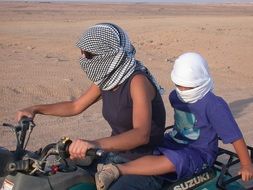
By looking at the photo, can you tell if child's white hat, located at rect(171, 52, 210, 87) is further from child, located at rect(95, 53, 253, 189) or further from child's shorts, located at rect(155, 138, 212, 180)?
child's shorts, located at rect(155, 138, 212, 180)

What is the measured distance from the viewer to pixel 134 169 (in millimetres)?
3330

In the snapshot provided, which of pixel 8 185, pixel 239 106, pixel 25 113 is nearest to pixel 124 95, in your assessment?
pixel 25 113

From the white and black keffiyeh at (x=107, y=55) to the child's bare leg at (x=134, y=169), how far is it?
545 millimetres

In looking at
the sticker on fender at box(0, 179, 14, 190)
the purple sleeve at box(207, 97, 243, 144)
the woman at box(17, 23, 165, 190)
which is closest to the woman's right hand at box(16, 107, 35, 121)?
the woman at box(17, 23, 165, 190)

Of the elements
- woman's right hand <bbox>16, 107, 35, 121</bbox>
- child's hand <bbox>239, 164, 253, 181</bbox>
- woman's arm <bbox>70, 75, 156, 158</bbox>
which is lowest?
child's hand <bbox>239, 164, 253, 181</bbox>

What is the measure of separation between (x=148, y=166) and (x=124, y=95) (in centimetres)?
49

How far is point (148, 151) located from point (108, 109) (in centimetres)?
40

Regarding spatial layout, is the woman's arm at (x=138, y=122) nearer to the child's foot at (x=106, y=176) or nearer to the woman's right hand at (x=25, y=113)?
the child's foot at (x=106, y=176)

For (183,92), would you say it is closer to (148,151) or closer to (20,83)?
(148,151)

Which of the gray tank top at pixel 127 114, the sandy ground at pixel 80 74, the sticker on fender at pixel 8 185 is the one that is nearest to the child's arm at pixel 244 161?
the gray tank top at pixel 127 114

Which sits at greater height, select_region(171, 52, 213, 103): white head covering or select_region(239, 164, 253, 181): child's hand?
select_region(171, 52, 213, 103): white head covering

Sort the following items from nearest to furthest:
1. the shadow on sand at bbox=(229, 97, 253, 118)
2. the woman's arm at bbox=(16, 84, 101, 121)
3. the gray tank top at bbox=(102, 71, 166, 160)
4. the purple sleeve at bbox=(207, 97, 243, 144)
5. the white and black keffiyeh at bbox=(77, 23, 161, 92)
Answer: the white and black keffiyeh at bbox=(77, 23, 161, 92) → the gray tank top at bbox=(102, 71, 166, 160) → the purple sleeve at bbox=(207, 97, 243, 144) → the woman's arm at bbox=(16, 84, 101, 121) → the shadow on sand at bbox=(229, 97, 253, 118)

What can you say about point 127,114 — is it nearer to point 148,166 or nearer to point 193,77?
point 148,166

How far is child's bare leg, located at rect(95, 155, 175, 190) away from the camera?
3182 millimetres
